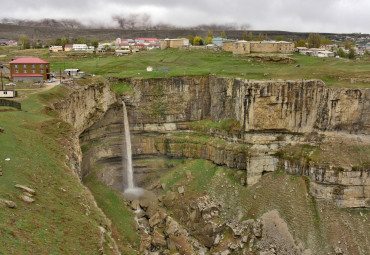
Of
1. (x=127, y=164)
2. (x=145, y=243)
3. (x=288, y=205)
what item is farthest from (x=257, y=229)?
(x=127, y=164)

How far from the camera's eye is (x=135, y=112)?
190 feet

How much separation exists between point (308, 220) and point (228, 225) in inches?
374

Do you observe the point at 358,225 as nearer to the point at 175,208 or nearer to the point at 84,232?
the point at 175,208

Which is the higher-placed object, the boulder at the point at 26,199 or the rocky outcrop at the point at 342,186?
the boulder at the point at 26,199

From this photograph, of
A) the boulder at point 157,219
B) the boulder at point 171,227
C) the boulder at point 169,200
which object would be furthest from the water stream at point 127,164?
the boulder at point 171,227

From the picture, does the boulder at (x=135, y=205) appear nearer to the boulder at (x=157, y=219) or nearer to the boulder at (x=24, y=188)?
the boulder at (x=157, y=219)

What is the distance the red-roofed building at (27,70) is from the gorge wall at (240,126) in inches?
440

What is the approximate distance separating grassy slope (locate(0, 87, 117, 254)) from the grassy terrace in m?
30.1

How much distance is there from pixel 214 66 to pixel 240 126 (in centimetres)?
2071

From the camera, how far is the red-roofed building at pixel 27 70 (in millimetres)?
52938

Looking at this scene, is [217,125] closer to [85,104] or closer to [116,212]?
[85,104]

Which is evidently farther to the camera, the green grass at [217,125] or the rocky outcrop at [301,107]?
the green grass at [217,125]

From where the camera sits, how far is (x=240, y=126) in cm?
5119

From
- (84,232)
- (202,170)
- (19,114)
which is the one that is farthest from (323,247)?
(19,114)
